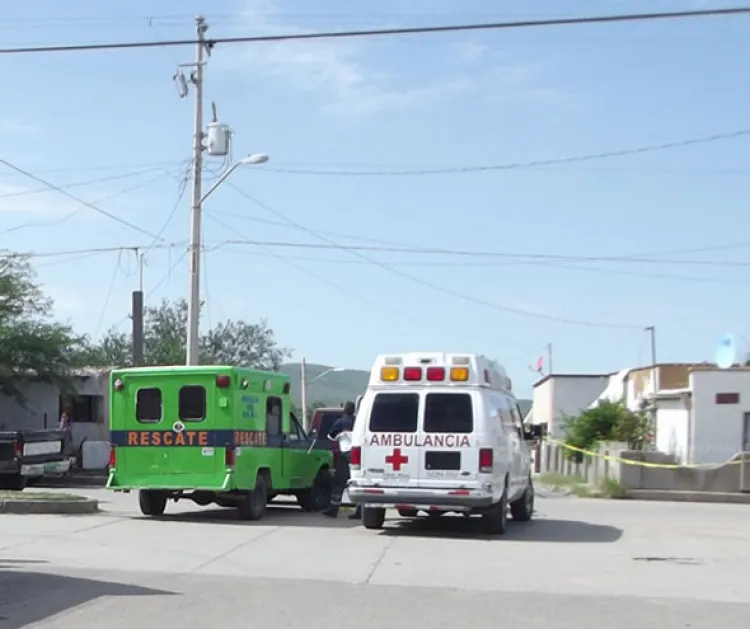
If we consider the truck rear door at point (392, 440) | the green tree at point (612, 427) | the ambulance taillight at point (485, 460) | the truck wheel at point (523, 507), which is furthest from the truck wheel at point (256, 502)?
the green tree at point (612, 427)

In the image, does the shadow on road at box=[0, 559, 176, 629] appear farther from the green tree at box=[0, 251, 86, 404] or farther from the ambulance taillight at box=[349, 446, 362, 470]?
the green tree at box=[0, 251, 86, 404]

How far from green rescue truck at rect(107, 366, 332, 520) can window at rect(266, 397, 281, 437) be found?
0.43 feet

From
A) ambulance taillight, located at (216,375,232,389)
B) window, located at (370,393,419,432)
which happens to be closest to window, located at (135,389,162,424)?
ambulance taillight, located at (216,375,232,389)

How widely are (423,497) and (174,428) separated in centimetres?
427

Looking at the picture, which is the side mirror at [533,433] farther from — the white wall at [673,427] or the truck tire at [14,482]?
the truck tire at [14,482]

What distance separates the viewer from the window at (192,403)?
18.4 m

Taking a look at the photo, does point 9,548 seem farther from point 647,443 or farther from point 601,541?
point 647,443

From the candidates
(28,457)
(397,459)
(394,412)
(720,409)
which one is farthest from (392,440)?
(720,409)

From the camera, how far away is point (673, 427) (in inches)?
1251

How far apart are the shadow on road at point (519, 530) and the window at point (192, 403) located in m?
3.41

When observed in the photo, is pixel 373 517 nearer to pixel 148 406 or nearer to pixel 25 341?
pixel 148 406

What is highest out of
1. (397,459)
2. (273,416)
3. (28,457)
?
(273,416)

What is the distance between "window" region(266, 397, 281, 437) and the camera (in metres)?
19.6

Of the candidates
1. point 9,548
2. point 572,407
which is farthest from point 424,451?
point 572,407
